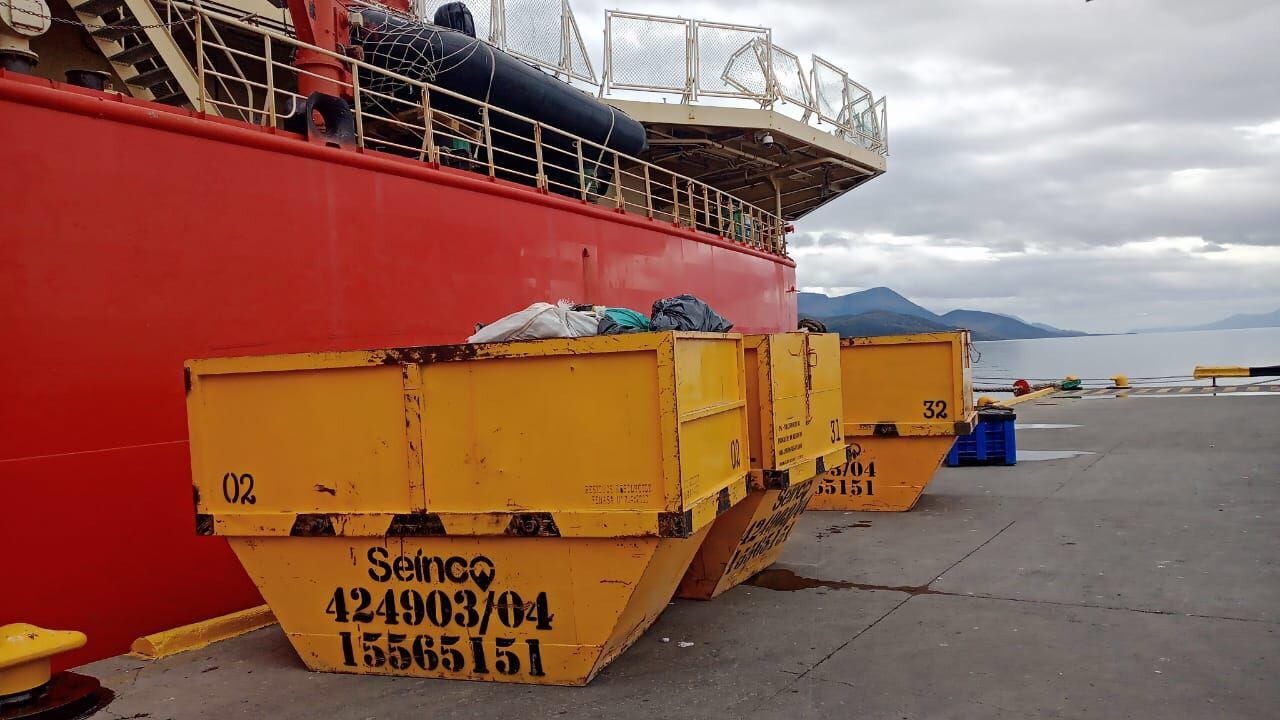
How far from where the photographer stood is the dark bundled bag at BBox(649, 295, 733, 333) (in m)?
5.02

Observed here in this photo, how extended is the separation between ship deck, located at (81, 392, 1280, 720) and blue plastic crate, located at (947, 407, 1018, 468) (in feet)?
11.0

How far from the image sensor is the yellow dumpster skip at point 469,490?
4098 mm

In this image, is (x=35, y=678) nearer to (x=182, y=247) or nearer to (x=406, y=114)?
(x=182, y=247)

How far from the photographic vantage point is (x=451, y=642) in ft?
14.5

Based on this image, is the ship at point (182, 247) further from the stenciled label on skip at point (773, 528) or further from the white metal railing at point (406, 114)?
the stenciled label on skip at point (773, 528)

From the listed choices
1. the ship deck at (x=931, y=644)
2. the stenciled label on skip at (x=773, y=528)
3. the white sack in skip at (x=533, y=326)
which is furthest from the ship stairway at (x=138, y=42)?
the stenciled label on skip at (x=773, y=528)

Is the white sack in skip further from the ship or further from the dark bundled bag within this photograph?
the ship

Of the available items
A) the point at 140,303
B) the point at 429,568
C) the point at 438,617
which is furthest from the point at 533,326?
the point at 140,303

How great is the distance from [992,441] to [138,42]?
1038 cm

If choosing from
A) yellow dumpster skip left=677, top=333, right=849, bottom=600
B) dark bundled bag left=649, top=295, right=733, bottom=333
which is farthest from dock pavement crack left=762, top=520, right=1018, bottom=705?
dark bundled bag left=649, top=295, right=733, bottom=333

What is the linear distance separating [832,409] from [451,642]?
322 cm

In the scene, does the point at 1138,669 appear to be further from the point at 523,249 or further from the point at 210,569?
the point at 523,249

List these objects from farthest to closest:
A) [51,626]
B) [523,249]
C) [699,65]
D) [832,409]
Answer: [699,65] → [523,249] → [832,409] → [51,626]

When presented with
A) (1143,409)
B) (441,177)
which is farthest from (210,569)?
(1143,409)
